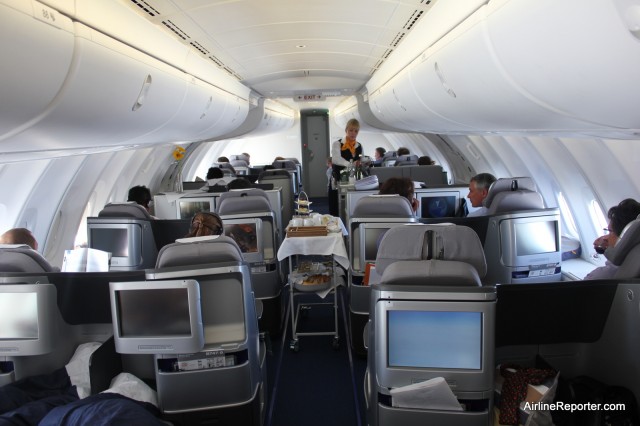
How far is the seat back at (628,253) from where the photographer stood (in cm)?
252

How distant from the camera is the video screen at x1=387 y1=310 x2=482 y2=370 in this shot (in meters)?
2.23

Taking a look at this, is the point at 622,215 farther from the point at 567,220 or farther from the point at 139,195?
the point at 139,195

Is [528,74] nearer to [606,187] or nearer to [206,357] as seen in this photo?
[206,357]

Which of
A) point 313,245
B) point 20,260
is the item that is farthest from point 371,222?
point 20,260

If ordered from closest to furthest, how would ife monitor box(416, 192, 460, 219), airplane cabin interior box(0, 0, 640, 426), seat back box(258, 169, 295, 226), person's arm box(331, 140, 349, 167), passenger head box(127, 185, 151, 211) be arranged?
airplane cabin interior box(0, 0, 640, 426) → ife monitor box(416, 192, 460, 219) → passenger head box(127, 185, 151, 211) → person's arm box(331, 140, 349, 167) → seat back box(258, 169, 295, 226)

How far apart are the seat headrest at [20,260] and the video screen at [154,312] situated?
0.82 metres

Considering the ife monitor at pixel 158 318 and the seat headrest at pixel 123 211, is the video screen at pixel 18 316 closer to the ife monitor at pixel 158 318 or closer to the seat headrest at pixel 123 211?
the ife monitor at pixel 158 318

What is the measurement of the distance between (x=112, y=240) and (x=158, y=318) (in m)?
2.94

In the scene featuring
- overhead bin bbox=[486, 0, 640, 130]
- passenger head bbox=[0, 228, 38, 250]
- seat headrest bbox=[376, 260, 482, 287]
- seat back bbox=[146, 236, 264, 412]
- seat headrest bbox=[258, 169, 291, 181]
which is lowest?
seat back bbox=[146, 236, 264, 412]

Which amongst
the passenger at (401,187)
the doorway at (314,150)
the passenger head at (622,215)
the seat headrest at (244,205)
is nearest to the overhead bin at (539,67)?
the passenger head at (622,215)

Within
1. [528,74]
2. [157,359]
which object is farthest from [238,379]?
[528,74]

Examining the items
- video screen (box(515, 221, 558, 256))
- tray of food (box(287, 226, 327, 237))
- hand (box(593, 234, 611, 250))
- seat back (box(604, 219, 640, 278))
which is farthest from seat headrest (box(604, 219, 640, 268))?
tray of food (box(287, 226, 327, 237))

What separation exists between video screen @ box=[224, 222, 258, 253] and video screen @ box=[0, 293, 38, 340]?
2.51 m

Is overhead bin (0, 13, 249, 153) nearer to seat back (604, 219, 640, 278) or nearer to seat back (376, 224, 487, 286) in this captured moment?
seat back (376, 224, 487, 286)
